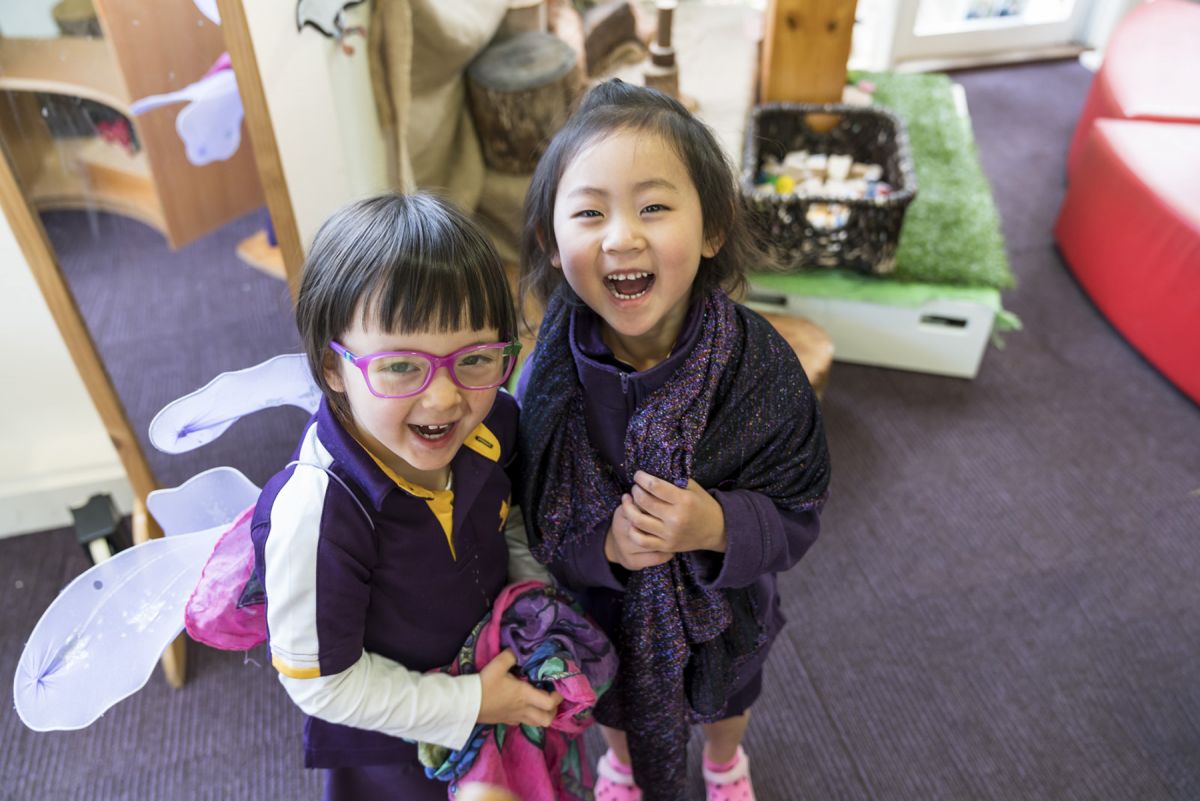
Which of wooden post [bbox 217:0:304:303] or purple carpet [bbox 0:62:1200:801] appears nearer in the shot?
wooden post [bbox 217:0:304:303]

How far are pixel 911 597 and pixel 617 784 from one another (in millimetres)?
702

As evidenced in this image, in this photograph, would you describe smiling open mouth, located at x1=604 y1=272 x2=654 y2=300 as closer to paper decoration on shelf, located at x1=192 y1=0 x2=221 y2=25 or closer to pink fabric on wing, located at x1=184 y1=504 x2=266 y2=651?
pink fabric on wing, located at x1=184 y1=504 x2=266 y2=651

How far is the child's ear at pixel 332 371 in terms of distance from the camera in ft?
2.83

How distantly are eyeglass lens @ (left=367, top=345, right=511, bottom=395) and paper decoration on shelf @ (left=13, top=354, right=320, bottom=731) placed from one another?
0.28m

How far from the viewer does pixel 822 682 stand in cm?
159

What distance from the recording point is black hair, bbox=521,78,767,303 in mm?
899

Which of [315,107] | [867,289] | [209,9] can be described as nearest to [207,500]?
[209,9]

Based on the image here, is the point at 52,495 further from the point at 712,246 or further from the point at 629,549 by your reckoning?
the point at 712,246

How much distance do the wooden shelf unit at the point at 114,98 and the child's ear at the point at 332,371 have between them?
0.65 meters

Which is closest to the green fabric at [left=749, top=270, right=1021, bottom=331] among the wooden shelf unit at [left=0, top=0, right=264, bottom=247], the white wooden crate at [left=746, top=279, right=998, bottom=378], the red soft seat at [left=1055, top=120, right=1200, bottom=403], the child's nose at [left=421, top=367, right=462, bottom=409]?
the white wooden crate at [left=746, top=279, right=998, bottom=378]

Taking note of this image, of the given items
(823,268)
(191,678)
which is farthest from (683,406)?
(823,268)

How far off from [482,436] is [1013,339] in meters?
1.83

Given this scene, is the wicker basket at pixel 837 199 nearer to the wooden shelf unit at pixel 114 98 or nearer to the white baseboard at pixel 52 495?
the wooden shelf unit at pixel 114 98

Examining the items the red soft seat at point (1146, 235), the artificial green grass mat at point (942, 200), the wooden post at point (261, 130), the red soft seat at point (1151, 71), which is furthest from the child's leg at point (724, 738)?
the red soft seat at point (1151, 71)
